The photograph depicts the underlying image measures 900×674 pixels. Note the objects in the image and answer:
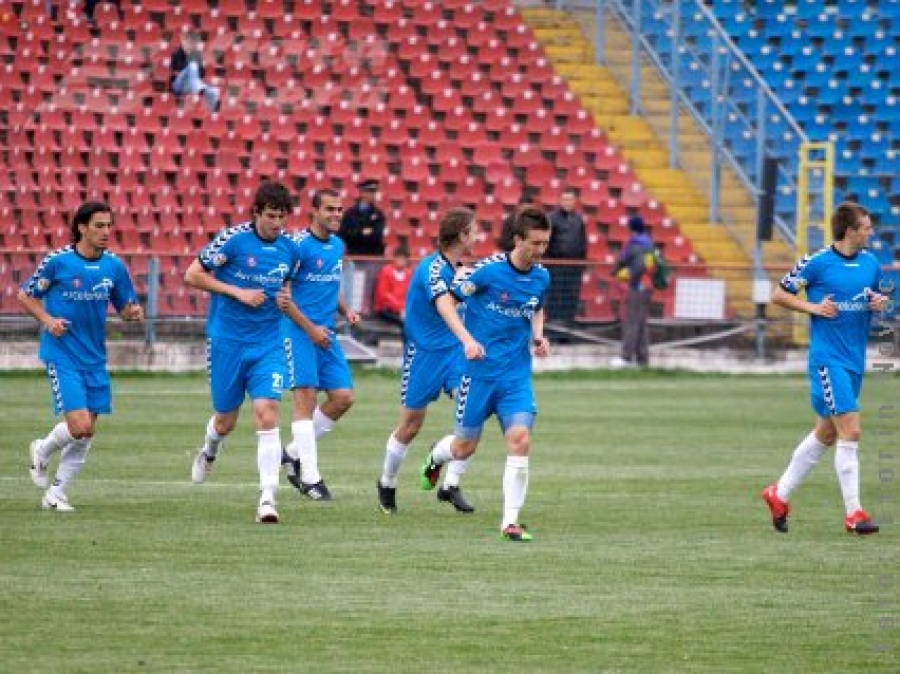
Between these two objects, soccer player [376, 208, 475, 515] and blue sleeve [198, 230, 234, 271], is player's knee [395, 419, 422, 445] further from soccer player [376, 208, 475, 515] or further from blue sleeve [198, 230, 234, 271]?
blue sleeve [198, 230, 234, 271]

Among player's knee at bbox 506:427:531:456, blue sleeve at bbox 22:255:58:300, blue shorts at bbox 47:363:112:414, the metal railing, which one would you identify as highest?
the metal railing

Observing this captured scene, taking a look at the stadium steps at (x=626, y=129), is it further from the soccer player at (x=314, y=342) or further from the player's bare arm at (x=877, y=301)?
the player's bare arm at (x=877, y=301)

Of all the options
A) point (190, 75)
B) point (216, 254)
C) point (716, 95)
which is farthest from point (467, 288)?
point (716, 95)

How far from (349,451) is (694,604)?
9531mm

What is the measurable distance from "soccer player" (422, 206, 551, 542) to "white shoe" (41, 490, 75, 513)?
266cm

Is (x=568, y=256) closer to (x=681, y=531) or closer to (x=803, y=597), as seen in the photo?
(x=681, y=531)

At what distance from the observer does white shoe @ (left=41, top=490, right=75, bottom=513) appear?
46.1ft

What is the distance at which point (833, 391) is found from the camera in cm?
1370

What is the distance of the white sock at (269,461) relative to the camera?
13.6 m

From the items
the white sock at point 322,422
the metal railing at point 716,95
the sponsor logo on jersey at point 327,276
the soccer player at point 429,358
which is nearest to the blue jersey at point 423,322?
the soccer player at point 429,358

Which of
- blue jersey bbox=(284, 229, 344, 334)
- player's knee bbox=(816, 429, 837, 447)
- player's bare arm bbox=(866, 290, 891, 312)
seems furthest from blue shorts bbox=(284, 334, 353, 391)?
player's bare arm bbox=(866, 290, 891, 312)

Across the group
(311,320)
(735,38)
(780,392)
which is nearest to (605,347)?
(780,392)

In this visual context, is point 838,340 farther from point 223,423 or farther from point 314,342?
point 223,423

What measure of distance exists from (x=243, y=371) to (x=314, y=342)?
3.58 ft
